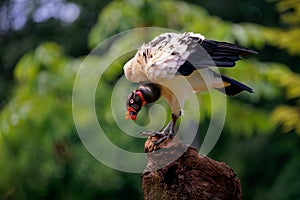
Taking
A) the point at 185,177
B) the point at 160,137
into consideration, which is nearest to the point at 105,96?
the point at 160,137

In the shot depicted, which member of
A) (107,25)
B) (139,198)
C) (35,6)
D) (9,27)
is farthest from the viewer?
(9,27)

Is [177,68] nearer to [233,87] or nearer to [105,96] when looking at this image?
[233,87]

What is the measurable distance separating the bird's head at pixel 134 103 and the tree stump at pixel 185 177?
12 cm

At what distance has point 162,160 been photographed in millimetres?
1694

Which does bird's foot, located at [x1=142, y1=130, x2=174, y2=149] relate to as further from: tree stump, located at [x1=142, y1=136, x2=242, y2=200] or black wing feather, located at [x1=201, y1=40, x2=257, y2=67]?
black wing feather, located at [x1=201, y1=40, x2=257, y2=67]

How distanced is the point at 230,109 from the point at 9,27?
2.19m

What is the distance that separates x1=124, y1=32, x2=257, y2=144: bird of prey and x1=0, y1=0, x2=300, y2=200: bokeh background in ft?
4.21

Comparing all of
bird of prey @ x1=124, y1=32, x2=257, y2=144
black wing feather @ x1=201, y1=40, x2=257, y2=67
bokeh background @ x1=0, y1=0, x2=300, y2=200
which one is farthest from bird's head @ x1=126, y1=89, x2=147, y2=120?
bokeh background @ x1=0, y1=0, x2=300, y2=200

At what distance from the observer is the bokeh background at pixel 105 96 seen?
10.1ft

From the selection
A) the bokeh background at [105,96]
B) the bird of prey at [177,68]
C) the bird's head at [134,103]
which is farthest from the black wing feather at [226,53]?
the bokeh background at [105,96]

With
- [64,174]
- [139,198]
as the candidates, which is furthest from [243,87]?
[139,198]

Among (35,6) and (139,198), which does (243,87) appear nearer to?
(139,198)

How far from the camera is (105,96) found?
10.6 feet

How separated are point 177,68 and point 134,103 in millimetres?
143
